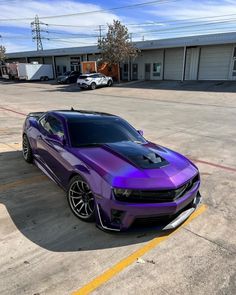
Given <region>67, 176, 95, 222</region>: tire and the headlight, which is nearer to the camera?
the headlight

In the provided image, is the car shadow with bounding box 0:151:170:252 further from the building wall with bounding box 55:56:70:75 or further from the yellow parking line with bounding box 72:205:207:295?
the building wall with bounding box 55:56:70:75

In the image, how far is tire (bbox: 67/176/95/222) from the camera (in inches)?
148

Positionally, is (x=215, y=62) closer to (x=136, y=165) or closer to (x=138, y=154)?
(x=138, y=154)

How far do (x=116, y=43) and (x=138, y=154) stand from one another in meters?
31.4

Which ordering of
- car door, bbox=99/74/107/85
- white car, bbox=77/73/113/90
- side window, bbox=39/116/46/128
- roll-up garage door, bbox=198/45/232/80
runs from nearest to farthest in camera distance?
1. side window, bbox=39/116/46/128
2. roll-up garage door, bbox=198/45/232/80
3. white car, bbox=77/73/113/90
4. car door, bbox=99/74/107/85

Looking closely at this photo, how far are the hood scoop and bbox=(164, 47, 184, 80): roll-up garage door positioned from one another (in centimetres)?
3206

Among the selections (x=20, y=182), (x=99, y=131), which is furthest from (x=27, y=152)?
(x=99, y=131)

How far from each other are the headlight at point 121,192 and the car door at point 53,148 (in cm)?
105

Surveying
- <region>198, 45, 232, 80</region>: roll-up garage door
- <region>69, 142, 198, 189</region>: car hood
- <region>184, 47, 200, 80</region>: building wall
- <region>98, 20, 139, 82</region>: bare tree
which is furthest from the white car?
<region>69, 142, 198, 189</region>: car hood

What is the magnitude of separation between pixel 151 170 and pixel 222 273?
1.43 metres

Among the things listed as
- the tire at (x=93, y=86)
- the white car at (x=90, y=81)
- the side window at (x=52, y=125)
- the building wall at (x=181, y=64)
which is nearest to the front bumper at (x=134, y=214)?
the side window at (x=52, y=125)

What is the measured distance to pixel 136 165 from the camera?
12.2ft

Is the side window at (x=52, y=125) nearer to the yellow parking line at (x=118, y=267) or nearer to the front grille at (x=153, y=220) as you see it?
the front grille at (x=153, y=220)

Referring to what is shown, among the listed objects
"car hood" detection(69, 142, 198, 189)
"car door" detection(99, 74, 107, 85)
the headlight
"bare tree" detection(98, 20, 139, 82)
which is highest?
"bare tree" detection(98, 20, 139, 82)
